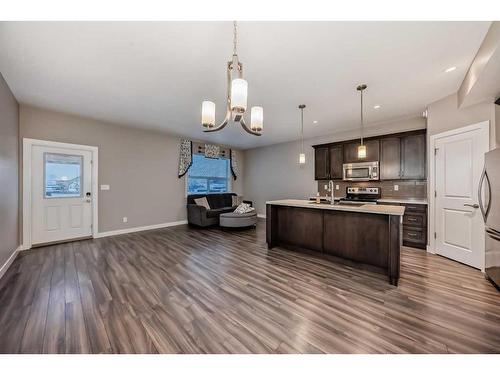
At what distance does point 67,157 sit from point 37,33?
9.67 feet

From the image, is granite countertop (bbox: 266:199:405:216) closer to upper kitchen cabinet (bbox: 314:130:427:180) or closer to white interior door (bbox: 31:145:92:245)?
upper kitchen cabinet (bbox: 314:130:427:180)

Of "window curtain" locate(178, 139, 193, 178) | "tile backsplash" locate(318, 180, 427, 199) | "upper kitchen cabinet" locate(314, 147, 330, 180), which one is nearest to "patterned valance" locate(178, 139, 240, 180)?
"window curtain" locate(178, 139, 193, 178)

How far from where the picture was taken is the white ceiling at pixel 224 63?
1.86 m

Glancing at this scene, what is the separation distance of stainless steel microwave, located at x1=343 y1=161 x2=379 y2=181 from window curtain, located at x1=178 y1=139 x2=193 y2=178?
173 inches

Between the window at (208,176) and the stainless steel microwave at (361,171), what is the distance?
4.07 m

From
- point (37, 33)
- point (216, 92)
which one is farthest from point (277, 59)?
point (37, 33)

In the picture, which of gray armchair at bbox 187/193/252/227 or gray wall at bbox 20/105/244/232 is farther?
gray armchair at bbox 187/193/252/227

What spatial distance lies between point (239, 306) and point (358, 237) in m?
1.90

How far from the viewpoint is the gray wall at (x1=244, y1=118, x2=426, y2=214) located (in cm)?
551

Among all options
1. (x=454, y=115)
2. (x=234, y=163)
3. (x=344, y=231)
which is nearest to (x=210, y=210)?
(x=234, y=163)

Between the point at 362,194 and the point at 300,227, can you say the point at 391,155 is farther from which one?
the point at 300,227

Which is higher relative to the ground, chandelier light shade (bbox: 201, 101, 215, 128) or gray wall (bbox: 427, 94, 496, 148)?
gray wall (bbox: 427, 94, 496, 148)

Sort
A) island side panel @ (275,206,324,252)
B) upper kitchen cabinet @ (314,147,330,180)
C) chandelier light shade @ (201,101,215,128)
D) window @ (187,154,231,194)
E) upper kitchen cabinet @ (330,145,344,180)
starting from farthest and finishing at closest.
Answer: window @ (187,154,231,194), upper kitchen cabinet @ (314,147,330,180), upper kitchen cabinet @ (330,145,344,180), island side panel @ (275,206,324,252), chandelier light shade @ (201,101,215,128)
